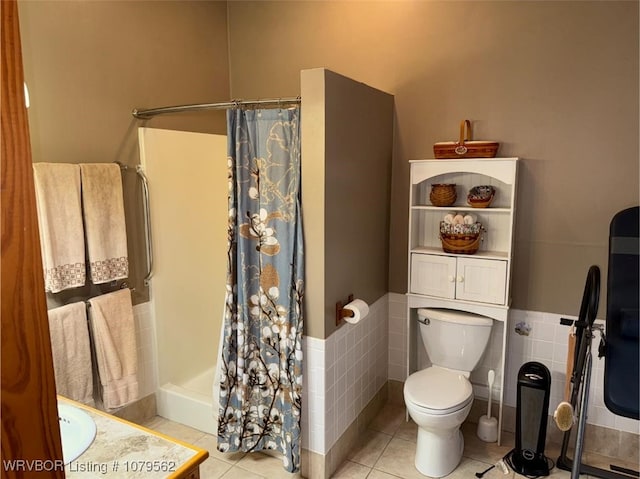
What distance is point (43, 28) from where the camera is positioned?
219 cm

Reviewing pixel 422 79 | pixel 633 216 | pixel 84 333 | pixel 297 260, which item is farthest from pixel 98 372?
pixel 633 216

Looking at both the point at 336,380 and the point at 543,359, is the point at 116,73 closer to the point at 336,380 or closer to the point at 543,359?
the point at 336,380

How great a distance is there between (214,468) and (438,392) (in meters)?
1.32

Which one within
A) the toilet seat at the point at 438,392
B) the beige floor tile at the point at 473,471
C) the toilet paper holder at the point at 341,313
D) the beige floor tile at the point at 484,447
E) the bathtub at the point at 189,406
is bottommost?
the beige floor tile at the point at 473,471

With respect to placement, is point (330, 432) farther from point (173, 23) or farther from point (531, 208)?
point (173, 23)

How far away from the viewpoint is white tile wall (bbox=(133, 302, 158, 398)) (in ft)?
9.32

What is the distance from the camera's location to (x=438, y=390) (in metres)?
2.51

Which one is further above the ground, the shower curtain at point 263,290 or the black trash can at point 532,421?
the shower curtain at point 263,290

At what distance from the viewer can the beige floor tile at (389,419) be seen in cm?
294

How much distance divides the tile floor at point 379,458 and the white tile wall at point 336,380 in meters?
0.21

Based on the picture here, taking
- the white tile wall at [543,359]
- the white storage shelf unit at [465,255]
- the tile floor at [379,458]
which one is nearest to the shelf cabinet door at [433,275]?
the white storage shelf unit at [465,255]

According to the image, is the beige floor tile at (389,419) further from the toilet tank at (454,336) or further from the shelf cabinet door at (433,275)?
the shelf cabinet door at (433,275)

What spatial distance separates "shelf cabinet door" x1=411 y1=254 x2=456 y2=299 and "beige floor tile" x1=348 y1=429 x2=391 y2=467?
0.94 meters

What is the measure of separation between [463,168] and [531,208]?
460mm
